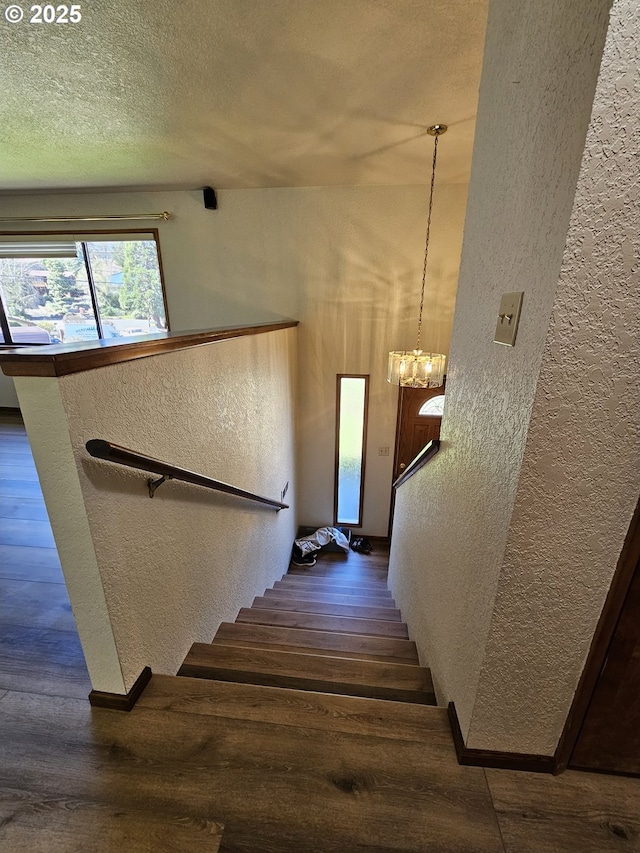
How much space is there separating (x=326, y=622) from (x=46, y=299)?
15.7 feet

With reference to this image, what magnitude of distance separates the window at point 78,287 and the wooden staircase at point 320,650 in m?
3.53

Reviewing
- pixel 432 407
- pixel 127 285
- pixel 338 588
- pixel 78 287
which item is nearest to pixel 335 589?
pixel 338 588

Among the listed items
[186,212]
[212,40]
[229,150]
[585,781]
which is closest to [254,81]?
[212,40]

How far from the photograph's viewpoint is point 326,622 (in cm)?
213

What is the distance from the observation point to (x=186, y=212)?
363cm

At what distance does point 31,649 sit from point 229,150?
3300 mm

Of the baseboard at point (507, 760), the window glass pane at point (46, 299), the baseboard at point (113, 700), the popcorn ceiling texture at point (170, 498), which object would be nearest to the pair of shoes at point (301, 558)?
the popcorn ceiling texture at point (170, 498)

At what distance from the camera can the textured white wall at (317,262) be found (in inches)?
137

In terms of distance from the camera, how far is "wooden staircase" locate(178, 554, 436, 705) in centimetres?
135

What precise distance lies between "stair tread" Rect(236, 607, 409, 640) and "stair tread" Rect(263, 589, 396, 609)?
0.50 metres

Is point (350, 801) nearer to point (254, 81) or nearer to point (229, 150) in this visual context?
point (254, 81)

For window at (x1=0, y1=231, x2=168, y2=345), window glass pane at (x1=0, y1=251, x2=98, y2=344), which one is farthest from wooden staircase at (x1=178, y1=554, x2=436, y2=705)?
window glass pane at (x1=0, y1=251, x2=98, y2=344)

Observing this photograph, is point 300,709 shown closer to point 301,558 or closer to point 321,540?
point 301,558

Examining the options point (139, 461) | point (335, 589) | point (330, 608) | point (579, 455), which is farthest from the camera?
point (335, 589)
